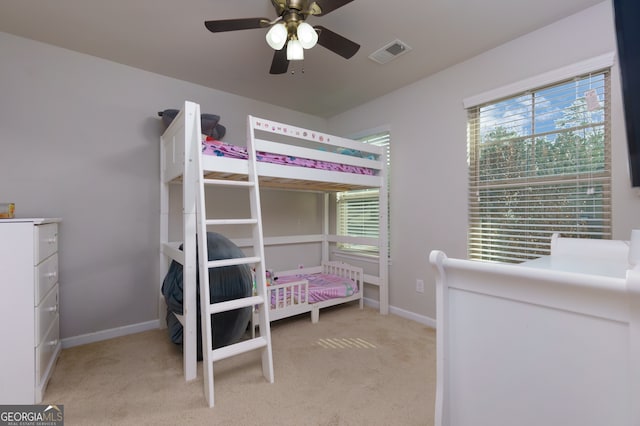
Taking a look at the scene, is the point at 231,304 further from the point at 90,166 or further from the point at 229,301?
the point at 90,166

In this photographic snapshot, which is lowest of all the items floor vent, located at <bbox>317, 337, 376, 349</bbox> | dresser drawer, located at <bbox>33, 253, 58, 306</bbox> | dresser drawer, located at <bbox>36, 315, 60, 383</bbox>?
floor vent, located at <bbox>317, 337, 376, 349</bbox>

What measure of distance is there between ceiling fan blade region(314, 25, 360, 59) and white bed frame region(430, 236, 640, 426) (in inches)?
56.6

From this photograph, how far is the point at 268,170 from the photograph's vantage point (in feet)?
7.14

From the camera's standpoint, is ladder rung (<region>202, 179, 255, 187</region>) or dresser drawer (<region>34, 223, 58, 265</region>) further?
ladder rung (<region>202, 179, 255, 187</region>)

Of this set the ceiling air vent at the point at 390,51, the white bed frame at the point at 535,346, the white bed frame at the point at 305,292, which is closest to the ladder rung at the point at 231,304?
the white bed frame at the point at 305,292

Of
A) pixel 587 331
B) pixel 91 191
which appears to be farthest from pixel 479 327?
pixel 91 191

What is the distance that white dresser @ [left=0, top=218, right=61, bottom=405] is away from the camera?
1482mm

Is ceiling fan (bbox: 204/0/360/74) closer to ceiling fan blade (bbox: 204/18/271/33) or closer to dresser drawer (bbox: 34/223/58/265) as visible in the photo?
ceiling fan blade (bbox: 204/18/271/33)

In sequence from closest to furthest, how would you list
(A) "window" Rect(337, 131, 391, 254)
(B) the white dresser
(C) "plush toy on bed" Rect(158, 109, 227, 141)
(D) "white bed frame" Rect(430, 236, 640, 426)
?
(D) "white bed frame" Rect(430, 236, 640, 426) → (B) the white dresser → (C) "plush toy on bed" Rect(158, 109, 227, 141) → (A) "window" Rect(337, 131, 391, 254)

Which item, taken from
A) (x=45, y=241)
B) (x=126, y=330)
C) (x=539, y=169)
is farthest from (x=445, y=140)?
(x=126, y=330)

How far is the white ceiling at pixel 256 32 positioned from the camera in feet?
6.00

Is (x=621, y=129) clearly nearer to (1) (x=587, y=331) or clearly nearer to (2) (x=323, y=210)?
(1) (x=587, y=331)

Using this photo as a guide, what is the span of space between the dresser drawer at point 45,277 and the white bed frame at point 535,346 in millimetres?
2060

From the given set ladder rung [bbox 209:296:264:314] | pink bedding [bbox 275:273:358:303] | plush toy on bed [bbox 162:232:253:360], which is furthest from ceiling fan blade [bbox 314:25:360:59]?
pink bedding [bbox 275:273:358:303]
